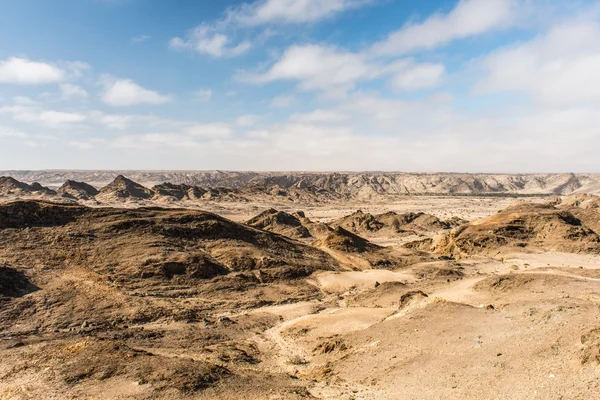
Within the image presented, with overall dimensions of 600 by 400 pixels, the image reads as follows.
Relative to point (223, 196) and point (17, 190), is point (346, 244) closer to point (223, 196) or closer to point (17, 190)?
point (223, 196)

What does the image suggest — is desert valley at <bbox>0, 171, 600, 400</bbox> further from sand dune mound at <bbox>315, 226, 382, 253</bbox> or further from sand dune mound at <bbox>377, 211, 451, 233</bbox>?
sand dune mound at <bbox>377, 211, 451, 233</bbox>

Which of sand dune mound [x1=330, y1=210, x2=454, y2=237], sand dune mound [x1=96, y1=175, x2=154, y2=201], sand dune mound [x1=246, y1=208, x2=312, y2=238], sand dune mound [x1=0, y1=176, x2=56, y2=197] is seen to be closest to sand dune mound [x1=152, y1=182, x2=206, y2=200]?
sand dune mound [x1=96, y1=175, x2=154, y2=201]

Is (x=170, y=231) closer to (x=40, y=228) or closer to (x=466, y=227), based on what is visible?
(x=40, y=228)

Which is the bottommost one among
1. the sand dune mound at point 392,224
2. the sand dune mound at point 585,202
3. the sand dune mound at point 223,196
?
the sand dune mound at point 392,224

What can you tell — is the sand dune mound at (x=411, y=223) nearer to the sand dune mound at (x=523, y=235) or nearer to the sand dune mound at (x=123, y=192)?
the sand dune mound at (x=523, y=235)

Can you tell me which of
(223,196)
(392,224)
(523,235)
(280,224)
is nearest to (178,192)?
(223,196)

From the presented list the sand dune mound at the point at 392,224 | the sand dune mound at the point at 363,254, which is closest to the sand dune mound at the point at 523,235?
the sand dune mound at the point at 363,254
